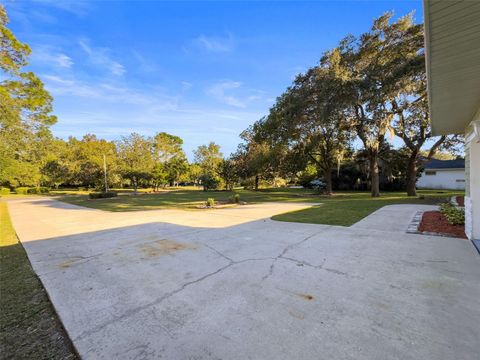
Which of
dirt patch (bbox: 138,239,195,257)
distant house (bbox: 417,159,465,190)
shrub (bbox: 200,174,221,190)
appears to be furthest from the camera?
shrub (bbox: 200,174,221,190)

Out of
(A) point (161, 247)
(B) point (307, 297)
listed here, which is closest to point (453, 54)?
(B) point (307, 297)

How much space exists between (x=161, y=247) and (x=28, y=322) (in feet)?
8.33

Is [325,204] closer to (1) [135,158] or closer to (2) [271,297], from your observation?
(2) [271,297]

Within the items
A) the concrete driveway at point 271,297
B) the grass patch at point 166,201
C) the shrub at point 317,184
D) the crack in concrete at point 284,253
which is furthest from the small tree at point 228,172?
the concrete driveway at point 271,297

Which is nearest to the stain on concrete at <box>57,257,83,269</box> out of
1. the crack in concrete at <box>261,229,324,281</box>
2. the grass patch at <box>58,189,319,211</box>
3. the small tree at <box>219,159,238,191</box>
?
the crack in concrete at <box>261,229,324,281</box>

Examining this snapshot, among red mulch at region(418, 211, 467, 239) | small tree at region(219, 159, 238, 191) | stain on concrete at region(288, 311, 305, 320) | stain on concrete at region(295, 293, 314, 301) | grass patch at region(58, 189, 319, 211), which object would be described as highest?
small tree at region(219, 159, 238, 191)

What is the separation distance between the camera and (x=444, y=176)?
23.5m

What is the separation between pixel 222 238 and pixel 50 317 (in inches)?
133

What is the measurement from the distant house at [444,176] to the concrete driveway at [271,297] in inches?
1006

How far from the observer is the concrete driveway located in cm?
175

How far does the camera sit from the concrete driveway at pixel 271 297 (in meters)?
1.75

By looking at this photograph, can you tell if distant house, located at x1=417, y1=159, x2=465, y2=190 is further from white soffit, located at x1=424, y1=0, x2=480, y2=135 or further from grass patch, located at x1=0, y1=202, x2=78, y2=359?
grass patch, located at x1=0, y1=202, x2=78, y2=359

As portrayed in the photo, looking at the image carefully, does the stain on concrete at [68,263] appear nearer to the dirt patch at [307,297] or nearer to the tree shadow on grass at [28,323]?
the tree shadow on grass at [28,323]

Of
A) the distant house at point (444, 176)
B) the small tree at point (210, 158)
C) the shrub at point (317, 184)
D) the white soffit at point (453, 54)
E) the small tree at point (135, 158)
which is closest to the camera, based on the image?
the white soffit at point (453, 54)
